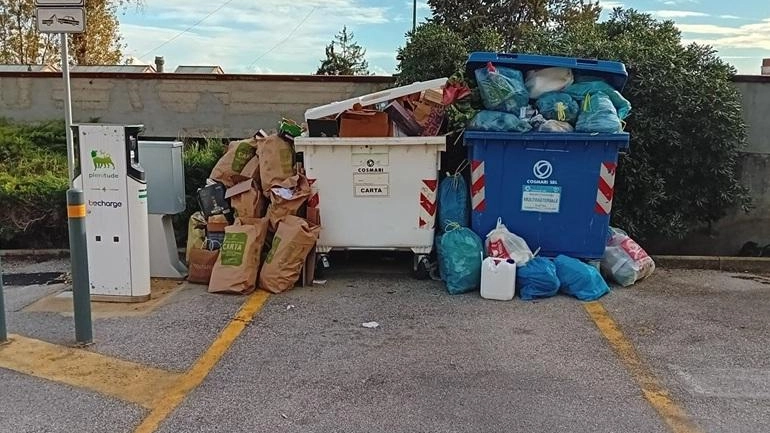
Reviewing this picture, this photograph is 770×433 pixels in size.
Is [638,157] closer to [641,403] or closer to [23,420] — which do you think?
[641,403]

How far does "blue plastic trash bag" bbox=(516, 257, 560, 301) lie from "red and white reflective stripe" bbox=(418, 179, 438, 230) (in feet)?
3.21

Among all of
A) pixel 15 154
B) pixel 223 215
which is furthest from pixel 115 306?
pixel 15 154

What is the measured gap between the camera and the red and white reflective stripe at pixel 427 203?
20.4 ft

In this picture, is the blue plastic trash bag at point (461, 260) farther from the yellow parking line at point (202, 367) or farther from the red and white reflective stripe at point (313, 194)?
the yellow parking line at point (202, 367)

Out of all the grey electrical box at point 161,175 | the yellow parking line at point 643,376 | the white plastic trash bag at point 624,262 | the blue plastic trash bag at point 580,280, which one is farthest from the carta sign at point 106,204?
the white plastic trash bag at point 624,262

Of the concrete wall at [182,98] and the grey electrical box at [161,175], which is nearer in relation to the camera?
the grey electrical box at [161,175]

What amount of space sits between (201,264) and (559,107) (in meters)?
3.59

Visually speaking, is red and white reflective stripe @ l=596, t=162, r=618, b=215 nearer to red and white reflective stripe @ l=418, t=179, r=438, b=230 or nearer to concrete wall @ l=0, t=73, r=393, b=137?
red and white reflective stripe @ l=418, t=179, r=438, b=230

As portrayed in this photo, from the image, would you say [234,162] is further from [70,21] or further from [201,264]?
[70,21]

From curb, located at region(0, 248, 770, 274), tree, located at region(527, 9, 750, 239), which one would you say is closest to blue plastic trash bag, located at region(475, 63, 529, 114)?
tree, located at region(527, 9, 750, 239)

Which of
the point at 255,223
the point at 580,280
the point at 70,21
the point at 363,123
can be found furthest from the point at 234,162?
the point at 580,280

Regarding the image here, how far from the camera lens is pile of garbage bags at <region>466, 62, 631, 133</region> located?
6.02 meters

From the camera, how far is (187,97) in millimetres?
10250

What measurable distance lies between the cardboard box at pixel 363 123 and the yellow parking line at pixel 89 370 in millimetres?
2879
